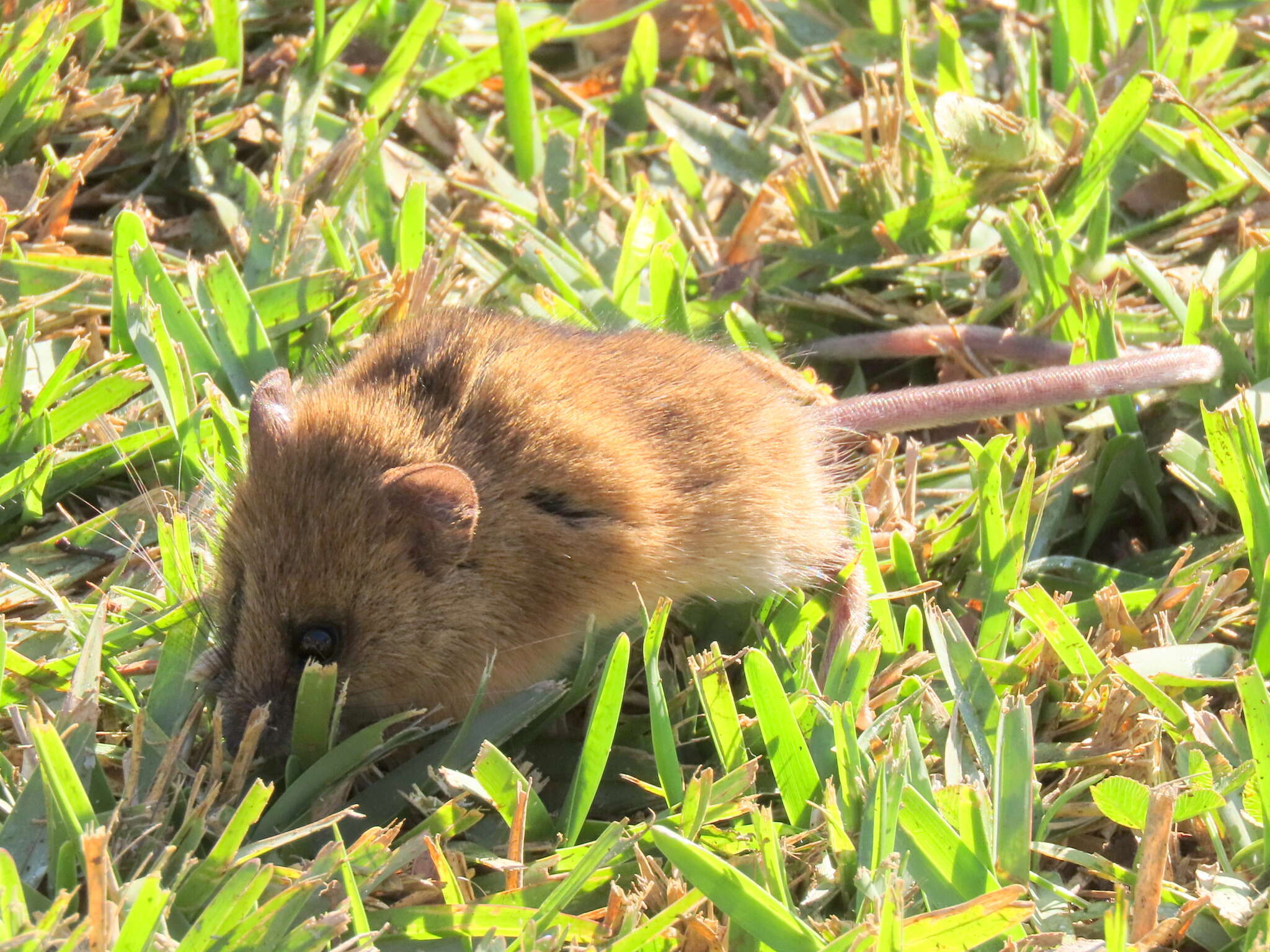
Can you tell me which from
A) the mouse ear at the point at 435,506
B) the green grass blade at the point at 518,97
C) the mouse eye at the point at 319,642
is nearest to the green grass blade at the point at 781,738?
the mouse ear at the point at 435,506

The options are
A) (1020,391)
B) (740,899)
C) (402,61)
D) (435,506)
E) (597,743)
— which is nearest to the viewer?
(740,899)

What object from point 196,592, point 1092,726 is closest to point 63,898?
point 196,592

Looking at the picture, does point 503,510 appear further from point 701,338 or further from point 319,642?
point 701,338

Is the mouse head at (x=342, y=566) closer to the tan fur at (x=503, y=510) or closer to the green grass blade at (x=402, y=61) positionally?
the tan fur at (x=503, y=510)

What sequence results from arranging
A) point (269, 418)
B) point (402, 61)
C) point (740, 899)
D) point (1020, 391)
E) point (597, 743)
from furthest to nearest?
1. point (402, 61)
2. point (1020, 391)
3. point (269, 418)
4. point (597, 743)
5. point (740, 899)

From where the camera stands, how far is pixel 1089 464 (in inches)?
164

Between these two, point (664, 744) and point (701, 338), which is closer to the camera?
point (664, 744)

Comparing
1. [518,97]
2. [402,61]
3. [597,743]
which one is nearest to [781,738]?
[597,743]

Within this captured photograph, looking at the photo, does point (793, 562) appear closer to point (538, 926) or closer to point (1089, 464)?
point (1089, 464)

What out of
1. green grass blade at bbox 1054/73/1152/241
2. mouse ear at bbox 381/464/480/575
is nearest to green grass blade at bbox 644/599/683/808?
mouse ear at bbox 381/464/480/575

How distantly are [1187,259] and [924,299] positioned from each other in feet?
3.11

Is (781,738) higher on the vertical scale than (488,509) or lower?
lower

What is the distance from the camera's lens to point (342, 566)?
3.22 meters

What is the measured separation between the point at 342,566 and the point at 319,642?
190 millimetres
